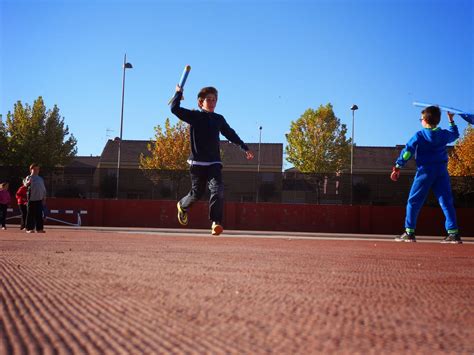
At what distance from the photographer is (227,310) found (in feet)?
5.58

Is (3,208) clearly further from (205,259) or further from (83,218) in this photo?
(205,259)

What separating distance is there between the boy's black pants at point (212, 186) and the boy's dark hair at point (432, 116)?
3.34 meters

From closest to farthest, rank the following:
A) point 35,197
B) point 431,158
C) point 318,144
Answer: point 431,158 < point 35,197 < point 318,144

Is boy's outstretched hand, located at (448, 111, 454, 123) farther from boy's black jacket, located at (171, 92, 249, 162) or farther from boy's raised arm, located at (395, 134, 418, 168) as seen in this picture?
boy's black jacket, located at (171, 92, 249, 162)

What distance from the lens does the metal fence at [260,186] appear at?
24.0 meters

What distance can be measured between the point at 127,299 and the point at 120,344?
634 millimetres

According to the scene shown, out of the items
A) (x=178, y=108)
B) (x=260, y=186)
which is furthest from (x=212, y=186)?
(x=260, y=186)

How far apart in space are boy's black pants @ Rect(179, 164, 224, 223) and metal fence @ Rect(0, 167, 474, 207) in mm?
17524

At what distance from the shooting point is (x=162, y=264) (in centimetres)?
322

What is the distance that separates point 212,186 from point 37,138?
43.1 meters

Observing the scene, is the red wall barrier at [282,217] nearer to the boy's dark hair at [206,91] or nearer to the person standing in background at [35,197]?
the person standing in background at [35,197]

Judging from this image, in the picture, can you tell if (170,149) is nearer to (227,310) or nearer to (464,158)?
(464,158)

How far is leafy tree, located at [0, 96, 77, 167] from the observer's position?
43656mm

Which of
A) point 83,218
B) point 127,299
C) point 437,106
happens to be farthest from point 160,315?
point 83,218
